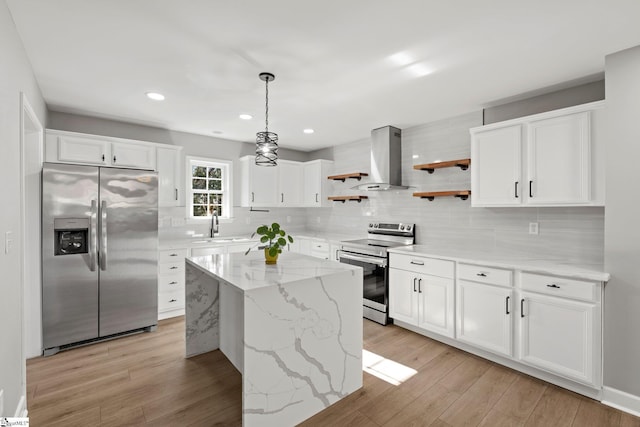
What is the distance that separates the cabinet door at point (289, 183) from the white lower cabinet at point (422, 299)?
2.34 metres

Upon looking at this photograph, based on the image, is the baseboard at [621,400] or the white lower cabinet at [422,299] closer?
the baseboard at [621,400]

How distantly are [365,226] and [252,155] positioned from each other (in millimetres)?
2183

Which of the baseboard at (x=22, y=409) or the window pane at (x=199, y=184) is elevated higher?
the window pane at (x=199, y=184)

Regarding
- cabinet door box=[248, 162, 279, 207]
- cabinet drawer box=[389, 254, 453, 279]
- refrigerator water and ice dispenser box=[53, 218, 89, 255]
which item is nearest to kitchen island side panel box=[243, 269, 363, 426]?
cabinet drawer box=[389, 254, 453, 279]

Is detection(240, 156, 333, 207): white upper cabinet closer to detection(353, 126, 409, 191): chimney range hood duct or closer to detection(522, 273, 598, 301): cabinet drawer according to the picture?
detection(353, 126, 409, 191): chimney range hood duct

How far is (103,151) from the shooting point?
3.42 metres

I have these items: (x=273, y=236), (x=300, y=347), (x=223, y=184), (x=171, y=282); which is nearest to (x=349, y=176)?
(x=223, y=184)

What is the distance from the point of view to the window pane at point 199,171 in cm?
466

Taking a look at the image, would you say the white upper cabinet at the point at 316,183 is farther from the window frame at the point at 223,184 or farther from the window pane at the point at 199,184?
the window pane at the point at 199,184

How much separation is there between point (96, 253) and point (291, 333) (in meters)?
2.47

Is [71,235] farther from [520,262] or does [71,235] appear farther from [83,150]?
[520,262]

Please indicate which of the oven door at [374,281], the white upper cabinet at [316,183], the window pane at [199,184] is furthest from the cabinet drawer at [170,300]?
the white upper cabinet at [316,183]

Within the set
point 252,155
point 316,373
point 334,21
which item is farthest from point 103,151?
point 316,373

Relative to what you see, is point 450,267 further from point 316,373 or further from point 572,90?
point 572,90
